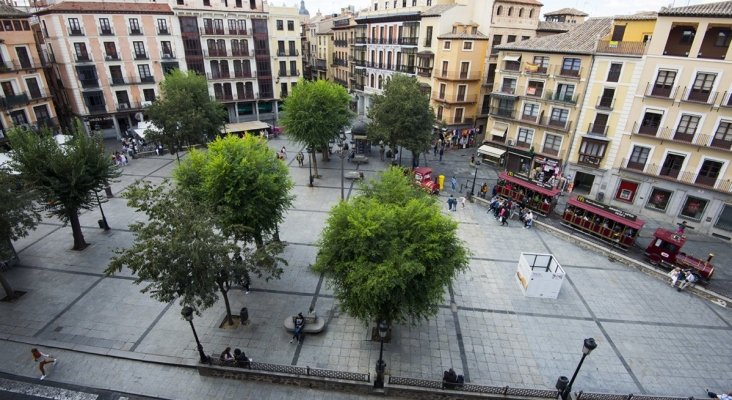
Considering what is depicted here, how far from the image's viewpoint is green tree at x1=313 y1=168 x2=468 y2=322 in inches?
487

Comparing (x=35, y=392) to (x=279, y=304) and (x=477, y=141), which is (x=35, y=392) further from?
Answer: (x=477, y=141)

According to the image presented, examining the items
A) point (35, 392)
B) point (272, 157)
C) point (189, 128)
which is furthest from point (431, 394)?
point (189, 128)

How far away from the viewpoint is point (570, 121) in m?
32.0

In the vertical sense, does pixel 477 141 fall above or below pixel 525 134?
below

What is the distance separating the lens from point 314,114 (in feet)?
106

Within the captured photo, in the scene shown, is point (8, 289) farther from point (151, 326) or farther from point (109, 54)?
point (109, 54)

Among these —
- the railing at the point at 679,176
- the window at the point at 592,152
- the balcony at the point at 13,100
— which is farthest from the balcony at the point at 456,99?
the balcony at the point at 13,100

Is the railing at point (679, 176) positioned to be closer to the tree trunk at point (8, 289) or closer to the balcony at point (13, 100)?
the tree trunk at point (8, 289)

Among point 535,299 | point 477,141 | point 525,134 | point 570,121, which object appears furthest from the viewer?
point 477,141

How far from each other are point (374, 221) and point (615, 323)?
13568 millimetres

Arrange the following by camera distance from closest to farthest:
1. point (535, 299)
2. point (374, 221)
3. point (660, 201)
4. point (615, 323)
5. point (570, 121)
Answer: point (374, 221)
point (615, 323)
point (535, 299)
point (660, 201)
point (570, 121)

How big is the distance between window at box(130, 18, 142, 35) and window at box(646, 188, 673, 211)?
5418cm

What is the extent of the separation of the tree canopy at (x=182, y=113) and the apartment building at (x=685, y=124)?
36605 mm

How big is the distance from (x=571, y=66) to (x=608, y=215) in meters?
14.8
